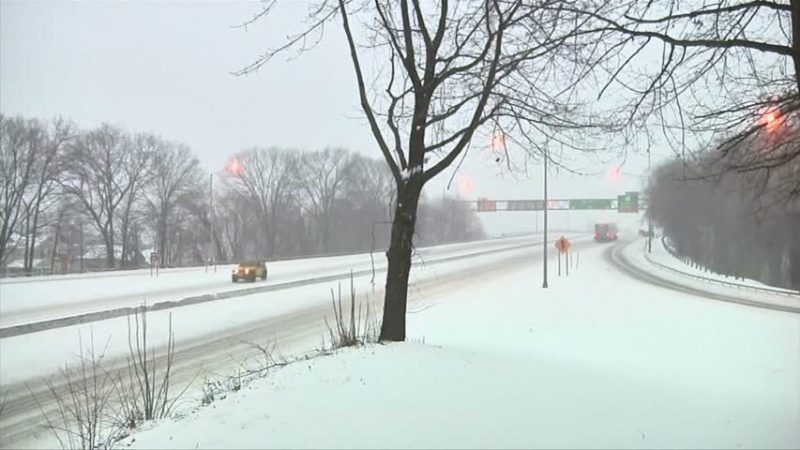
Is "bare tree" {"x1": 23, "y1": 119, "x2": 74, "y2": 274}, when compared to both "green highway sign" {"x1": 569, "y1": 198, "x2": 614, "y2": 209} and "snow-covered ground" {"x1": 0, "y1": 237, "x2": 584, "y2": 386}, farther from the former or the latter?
"green highway sign" {"x1": 569, "y1": 198, "x2": 614, "y2": 209}

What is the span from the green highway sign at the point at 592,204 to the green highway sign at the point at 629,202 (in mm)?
24889

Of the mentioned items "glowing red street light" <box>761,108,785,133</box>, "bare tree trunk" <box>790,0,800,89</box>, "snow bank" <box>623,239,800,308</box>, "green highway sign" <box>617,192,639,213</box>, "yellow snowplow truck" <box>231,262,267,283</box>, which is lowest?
"snow bank" <box>623,239,800,308</box>

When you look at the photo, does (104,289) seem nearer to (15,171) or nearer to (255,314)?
(255,314)

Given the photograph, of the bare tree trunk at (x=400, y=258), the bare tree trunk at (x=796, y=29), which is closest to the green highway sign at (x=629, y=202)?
the bare tree trunk at (x=400, y=258)

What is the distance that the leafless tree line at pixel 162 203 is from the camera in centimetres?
4919

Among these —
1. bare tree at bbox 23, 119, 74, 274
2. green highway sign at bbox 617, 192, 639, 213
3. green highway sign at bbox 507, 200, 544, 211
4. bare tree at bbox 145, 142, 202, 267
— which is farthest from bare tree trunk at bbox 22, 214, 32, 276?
green highway sign at bbox 507, 200, 544, 211

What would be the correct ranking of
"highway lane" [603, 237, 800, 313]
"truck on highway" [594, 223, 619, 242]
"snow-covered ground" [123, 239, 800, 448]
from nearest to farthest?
"snow-covered ground" [123, 239, 800, 448] → "highway lane" [603, 237, 800, 313] → "truck on highway" [594, 223, 619, 242]

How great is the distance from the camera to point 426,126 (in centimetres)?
1058

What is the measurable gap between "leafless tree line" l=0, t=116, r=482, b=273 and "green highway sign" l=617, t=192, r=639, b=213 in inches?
1070

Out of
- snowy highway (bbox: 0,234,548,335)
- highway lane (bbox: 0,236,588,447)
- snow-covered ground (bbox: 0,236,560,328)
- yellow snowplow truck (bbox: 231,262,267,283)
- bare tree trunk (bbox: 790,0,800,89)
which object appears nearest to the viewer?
bare tree trunk (bbox: 790,0,800,89)

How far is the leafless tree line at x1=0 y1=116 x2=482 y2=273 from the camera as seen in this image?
1937 inches

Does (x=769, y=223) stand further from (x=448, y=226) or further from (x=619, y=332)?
(x=448, y=226)

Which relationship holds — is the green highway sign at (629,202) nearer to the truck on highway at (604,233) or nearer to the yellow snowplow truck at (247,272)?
Result: the truck on highway at (604,233)

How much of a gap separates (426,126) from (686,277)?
33.8 metres
